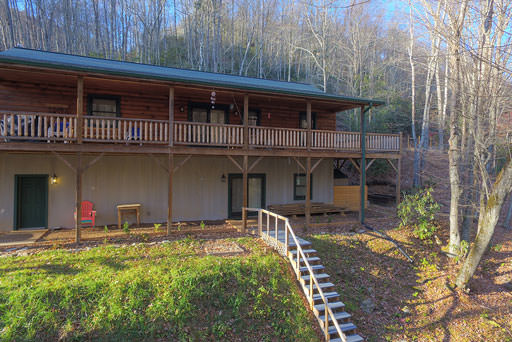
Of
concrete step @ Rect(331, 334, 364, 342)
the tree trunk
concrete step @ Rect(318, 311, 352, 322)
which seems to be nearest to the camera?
concrete step @ Rect(331, 334, 364, 342)

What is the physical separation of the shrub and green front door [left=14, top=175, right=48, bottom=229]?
14.6 meters

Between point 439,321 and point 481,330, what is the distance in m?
0.94

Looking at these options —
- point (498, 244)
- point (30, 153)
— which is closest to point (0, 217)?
point (30, 153)

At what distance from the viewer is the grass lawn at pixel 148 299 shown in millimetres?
5605

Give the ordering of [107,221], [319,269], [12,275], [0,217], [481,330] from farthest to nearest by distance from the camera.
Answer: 1. [107,221]
2. [0,217]
3. [319,269]
4. [481,330]
5. [12,275]

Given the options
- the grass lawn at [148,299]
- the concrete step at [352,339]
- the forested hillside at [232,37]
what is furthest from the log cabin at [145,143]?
the forested hillside at [232,37]

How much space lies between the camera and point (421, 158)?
20.6m

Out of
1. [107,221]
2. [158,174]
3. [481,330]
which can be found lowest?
[481,330]

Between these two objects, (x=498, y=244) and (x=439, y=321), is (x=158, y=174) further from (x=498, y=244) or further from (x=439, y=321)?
(x=498, y=244)

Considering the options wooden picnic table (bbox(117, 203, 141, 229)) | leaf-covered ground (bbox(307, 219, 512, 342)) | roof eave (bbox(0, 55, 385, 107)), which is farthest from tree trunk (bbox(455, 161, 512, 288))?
wooden picnic table (bbox(117, 203, 141, 229))

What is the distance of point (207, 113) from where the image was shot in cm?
1314

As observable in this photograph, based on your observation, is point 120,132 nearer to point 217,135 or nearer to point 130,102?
point 130,102

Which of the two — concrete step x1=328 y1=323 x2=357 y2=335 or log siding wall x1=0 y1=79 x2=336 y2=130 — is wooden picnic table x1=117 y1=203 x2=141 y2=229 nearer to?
log siding wall x1=0 y1=79 x2=336 y2=130

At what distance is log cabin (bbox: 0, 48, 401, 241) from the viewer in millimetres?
9078
